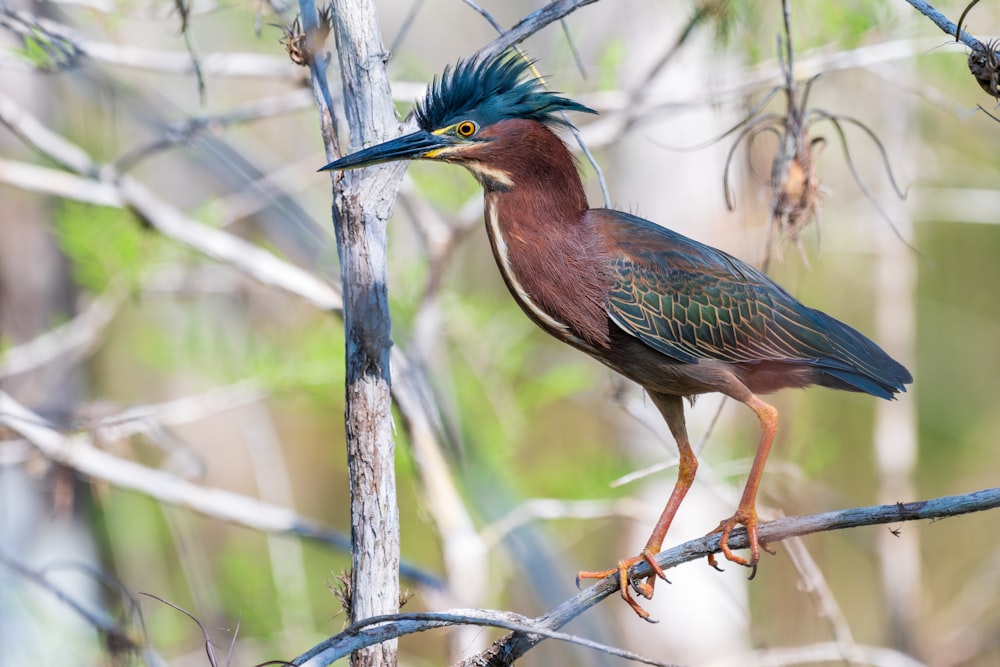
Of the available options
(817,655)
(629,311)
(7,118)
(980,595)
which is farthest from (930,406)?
(7,118)

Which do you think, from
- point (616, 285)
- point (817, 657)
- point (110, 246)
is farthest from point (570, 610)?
point (110, 246)

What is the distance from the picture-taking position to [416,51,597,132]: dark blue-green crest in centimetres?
238

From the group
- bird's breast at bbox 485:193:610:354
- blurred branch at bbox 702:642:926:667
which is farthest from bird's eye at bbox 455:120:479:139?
blurred branch at bbox 702:642:926:667

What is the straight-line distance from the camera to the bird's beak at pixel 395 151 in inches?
75.9

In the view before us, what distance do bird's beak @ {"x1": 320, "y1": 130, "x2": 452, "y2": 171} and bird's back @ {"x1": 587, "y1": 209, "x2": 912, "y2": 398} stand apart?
1.84ft

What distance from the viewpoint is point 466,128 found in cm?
241

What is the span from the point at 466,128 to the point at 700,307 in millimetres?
825

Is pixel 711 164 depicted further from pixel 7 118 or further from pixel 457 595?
pixel 7 118

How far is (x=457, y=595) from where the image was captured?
3764 millimetres

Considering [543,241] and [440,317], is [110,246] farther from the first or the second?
[543,241]

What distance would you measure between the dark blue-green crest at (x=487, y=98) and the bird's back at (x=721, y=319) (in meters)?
0.35

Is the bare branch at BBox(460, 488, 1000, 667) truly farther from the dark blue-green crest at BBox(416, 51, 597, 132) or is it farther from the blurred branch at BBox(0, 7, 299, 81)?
the blurred branch at BBox(0, 7, 299, 81)

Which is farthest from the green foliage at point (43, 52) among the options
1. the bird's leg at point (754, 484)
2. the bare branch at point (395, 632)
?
the bird's leg at point (754, 484)

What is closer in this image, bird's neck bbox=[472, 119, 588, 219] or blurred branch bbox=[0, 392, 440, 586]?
bird's neck bbox=[472, 119, 588, 219]
